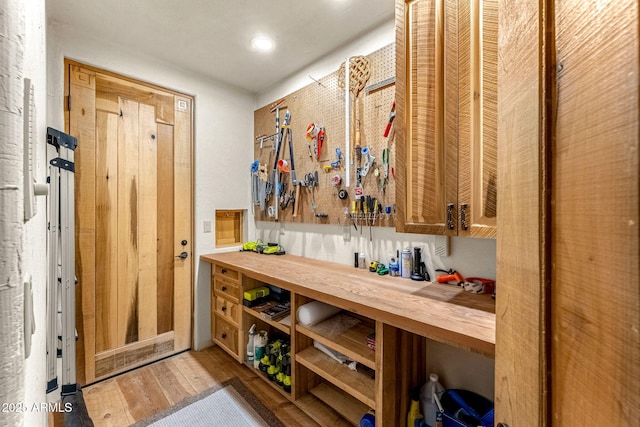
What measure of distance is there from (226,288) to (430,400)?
1784mm

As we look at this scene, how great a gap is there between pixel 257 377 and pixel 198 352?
77 centimetres

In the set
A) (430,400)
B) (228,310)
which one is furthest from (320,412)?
(228,310)

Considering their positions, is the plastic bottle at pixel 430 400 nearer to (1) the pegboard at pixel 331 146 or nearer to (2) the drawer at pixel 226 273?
(1) the pegboard at pixel 331 146

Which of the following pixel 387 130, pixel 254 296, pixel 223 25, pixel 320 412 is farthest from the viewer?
pixel 254 296

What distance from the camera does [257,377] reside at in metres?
2.10

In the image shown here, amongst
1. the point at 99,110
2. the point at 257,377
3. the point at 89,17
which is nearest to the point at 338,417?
the point at 257,377

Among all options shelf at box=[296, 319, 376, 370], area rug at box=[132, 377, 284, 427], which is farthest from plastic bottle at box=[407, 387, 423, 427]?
area rug at box=[132, 377, 284, 427]

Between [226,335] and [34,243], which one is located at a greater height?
[34,243]

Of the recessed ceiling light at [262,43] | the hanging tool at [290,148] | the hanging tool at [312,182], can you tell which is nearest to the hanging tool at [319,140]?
the hanging tool at [312,182]

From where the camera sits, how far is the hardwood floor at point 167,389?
1.72 metres

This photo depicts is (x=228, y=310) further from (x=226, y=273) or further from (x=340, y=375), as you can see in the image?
(x=340, y=375)

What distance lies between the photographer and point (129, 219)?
2.19 meters

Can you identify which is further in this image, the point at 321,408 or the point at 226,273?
the point at 226,273

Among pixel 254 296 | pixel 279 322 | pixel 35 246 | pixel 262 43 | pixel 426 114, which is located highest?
pixel 262 43
